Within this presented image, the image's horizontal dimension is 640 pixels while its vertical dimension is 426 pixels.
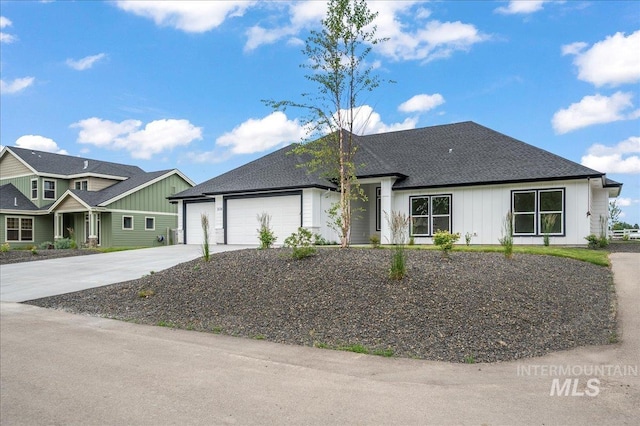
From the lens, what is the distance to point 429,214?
734 inches

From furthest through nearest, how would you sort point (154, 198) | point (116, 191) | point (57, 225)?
point (154, 198), point (116, 191), point (57, 225)

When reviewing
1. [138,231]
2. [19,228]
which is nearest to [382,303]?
[138,231]

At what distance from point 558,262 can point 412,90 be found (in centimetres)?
789

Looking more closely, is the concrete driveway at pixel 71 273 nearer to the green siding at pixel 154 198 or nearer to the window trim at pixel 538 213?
the green siding at pixel 154 198

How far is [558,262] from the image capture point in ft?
38.2

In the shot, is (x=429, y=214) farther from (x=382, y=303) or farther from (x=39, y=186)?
(x=39, y=186)

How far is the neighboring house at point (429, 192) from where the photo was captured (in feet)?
54.6

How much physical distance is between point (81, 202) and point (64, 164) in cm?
822

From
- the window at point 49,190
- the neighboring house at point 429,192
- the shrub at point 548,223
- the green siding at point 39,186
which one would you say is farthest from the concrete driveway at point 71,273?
the window at point 49,190

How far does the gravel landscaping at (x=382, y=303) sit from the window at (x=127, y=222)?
19598 millimetres

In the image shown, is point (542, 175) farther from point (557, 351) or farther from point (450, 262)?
point (557, 351)

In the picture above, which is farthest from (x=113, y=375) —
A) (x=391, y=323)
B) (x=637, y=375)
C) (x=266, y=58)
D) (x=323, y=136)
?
(x=266, y=58)

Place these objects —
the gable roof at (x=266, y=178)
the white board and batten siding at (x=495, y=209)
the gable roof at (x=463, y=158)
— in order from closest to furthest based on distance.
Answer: the white board and batten siding at (x=495, y=209) < the gable roof at (x=463, y=158) < the gable roof at (x=266, y=178)

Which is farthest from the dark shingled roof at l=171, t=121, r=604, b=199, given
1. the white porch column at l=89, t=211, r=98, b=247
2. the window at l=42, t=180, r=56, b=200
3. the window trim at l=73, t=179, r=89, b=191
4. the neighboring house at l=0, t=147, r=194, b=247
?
the window at l=42, t=180, r=56, b=200
